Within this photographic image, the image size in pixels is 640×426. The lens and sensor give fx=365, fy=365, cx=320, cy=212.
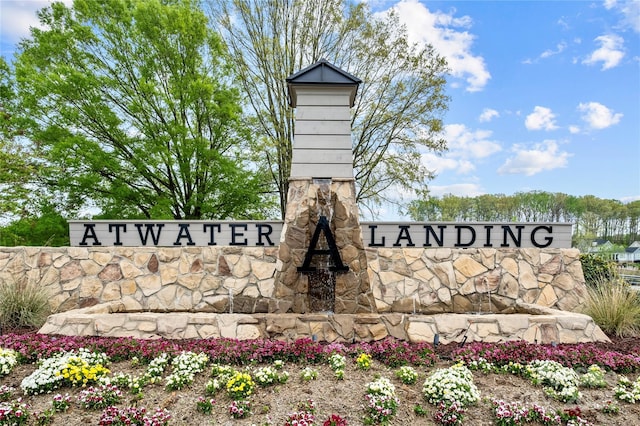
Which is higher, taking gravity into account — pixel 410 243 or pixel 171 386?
pixel 410 243

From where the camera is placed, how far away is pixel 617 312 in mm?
5969

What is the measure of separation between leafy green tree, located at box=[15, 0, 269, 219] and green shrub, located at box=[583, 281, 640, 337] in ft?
31.2

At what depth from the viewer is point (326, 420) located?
3.27 metres

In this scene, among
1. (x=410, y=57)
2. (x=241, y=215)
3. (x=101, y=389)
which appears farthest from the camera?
(x=410, y=57)

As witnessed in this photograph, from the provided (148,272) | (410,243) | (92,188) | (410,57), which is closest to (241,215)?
(92,188)

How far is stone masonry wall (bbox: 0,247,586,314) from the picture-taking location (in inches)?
299

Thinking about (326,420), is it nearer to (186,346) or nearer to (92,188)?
(186,346)

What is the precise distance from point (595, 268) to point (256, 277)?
8.75m

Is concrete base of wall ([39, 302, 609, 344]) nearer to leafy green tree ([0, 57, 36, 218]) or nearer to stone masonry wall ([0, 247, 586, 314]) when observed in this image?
stone masonry wall ([0, 247, 586, 314])

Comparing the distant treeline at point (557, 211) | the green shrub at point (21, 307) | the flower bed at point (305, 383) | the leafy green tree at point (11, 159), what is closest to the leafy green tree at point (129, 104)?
the leafy green tree at point (11, 159)

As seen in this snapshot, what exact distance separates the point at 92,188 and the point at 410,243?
30.9ft

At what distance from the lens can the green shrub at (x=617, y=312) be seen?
19.4ft

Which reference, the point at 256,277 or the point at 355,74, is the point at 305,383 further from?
the point at 355,74

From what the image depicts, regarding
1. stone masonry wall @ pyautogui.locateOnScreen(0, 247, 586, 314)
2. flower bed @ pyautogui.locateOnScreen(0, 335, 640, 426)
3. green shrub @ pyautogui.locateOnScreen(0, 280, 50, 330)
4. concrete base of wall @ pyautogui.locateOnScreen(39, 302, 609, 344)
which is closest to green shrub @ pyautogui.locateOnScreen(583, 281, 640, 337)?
concrete base of wall @ pyautogui.locateOnScreen(39, 302, 609, 344)
